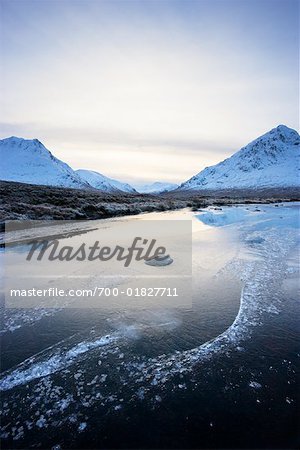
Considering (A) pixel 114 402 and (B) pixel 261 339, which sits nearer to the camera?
(A) pixel 114 402

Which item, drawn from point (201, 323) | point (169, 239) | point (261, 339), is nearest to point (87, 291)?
point (201, 323)

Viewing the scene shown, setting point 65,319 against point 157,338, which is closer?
point 157,338

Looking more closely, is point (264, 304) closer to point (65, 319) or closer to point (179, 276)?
point (179, 276)

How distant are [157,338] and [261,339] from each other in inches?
85.6

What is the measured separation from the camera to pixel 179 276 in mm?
9953

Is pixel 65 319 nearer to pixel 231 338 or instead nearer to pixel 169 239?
pixel 231 338

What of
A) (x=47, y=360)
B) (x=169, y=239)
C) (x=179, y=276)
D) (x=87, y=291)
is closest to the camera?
(x=47, y=360)

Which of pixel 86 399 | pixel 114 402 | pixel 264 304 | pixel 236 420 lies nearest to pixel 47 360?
pixel 86 399

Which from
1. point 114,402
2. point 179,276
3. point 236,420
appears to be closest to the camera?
point 236,420

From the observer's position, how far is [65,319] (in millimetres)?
6707

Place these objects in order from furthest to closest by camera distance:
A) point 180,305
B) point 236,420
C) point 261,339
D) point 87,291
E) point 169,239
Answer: point 169,239 → point 87,291 → point 180,305 → point 261,339 → point 236,420

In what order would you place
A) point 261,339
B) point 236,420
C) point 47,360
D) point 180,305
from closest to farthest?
point 236,420
point 47,360
point 261,339
point 180,305

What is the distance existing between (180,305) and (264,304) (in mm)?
2293

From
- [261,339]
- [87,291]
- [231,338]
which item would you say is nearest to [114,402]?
[231,338]
